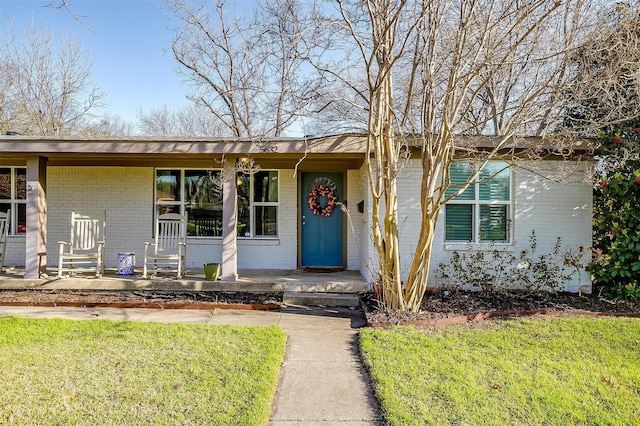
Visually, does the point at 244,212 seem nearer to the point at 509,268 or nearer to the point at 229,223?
the point at 229,223

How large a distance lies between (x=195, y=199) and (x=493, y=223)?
5.87 meters

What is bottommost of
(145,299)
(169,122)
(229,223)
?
(145,299)

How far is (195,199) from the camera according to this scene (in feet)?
27.9

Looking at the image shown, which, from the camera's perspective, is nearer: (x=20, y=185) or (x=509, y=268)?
(x=509, y=268)

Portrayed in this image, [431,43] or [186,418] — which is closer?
[186,418]

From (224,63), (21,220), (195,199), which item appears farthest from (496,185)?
(224,63)

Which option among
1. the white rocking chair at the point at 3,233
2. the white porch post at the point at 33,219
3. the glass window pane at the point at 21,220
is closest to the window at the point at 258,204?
the white porch post at the point at 33,219

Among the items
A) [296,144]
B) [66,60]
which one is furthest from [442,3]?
[66,60]

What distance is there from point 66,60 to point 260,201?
13478 millimetres

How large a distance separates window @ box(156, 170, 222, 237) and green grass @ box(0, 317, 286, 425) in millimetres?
3811

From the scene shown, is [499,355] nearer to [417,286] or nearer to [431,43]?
[417,286]

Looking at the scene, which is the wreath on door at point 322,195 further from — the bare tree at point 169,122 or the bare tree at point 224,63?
the bare tree at point 169,122

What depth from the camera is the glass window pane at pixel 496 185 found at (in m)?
6.77

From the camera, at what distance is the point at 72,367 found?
3.48 metres
